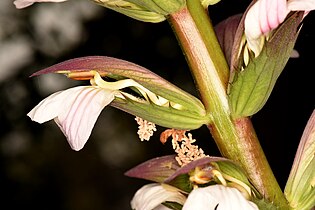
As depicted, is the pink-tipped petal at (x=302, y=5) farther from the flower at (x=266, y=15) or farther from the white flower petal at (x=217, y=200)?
the white flower petal at (x=217, y=200)

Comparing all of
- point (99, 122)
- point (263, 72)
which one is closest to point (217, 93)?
point (263, 72)

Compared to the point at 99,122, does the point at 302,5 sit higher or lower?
higher

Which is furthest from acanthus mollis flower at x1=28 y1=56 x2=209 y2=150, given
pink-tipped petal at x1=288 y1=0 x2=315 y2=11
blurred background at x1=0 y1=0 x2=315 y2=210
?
blurred background at x1=0 y1=0 x2=315 y2=210

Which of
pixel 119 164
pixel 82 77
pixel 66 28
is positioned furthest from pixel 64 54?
pixel 82 77

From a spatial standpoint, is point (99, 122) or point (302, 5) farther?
point (99, 122)

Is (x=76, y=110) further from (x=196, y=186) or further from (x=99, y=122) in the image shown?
(x=99, y=122)

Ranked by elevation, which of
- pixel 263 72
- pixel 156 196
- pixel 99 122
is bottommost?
pixel 99 122

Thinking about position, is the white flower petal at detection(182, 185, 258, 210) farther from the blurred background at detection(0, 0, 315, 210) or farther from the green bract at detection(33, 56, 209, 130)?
the blurred background at detection(0, 0, 315, 210)

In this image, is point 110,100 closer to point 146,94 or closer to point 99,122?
point 146,94
